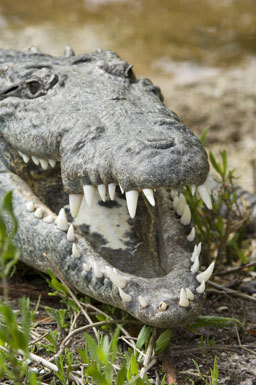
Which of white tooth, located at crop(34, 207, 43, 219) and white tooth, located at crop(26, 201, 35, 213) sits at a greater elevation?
white tooth, located at crop(26, 201, 35, 213)

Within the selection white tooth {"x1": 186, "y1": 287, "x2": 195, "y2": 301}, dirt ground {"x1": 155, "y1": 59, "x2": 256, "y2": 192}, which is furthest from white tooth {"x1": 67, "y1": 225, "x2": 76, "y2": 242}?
dirt ground {"x1": 155, "y1": 59, "x2": 256, "y2": 192}

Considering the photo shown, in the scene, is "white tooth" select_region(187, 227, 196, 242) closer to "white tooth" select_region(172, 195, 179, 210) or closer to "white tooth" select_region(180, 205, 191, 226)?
"white tooth" select_region(180, 205, 191, 226)

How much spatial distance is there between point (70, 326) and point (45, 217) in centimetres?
49

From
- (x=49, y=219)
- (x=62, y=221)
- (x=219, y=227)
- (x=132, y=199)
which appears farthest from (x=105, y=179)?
(x=219, y=227)

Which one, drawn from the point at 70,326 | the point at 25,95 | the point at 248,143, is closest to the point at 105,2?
the point at 248,143

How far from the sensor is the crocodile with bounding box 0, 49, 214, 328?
7.73 feet

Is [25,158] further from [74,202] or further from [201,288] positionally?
[201,288]

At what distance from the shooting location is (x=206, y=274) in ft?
8.01

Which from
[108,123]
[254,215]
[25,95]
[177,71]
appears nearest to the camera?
[108,123]

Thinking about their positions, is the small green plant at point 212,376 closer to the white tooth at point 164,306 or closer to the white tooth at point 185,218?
the white tooth at point 164,306

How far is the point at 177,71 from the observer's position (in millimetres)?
8000

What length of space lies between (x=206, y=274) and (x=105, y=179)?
Result: 529 mm

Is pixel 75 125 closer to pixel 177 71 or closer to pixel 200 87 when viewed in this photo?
pixel 200 87

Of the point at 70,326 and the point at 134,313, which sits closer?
the point at 134,313
